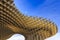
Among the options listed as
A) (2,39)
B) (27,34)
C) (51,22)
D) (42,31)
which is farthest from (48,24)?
(2,39)

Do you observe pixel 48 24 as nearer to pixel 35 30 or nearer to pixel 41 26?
pixel 41 26

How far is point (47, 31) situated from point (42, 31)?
1.47m

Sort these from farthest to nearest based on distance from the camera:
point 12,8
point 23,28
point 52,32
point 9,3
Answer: point 52,32
point 23,28
point 12,8
point 9,3

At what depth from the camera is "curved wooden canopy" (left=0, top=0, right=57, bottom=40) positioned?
26766 millimetres

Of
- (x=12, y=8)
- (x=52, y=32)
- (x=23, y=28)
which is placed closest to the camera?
(x=12, y=8)

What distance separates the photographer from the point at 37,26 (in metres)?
43.0

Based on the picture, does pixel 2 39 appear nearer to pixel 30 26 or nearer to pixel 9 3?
pixel 30 26

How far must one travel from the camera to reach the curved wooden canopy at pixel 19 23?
26.8m

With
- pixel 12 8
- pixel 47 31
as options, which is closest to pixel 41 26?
pixel 47 31

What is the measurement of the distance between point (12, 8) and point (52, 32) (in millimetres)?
24787

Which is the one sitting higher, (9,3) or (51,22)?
(51,22)

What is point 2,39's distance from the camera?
49.7 metres

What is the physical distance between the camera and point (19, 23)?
1446 inches

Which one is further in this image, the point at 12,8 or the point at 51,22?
the point at 51,22
